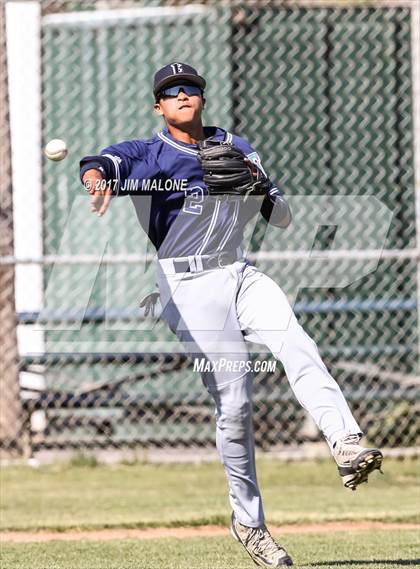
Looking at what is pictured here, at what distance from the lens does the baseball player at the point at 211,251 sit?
5117 millimetres

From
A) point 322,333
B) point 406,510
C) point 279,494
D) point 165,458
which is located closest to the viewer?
point 406,510

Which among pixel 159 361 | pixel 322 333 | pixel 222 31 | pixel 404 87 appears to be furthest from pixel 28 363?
pixel 404 87

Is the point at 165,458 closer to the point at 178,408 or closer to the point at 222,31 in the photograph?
the point at 178,408

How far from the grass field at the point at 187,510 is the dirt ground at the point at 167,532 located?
0.07 metres

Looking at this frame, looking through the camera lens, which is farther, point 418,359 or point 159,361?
point 418,359

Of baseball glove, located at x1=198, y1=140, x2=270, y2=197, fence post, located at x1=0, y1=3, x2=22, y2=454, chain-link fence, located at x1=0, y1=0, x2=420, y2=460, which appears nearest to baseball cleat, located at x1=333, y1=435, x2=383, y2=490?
baseball glove, located at x1=198, y1=140, x2=270, y2=197

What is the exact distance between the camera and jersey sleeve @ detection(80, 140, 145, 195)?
16.5 feet

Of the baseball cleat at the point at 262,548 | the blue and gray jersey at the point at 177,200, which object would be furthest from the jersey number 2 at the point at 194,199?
the baseball cleat at the point at 262,548

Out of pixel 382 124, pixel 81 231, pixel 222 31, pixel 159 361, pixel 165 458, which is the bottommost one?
pixel 165 458

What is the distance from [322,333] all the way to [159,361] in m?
1.39

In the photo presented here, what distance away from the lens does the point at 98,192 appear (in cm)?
488

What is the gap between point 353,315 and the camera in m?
9.81

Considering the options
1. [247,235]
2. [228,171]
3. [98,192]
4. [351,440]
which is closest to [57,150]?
[98,192]

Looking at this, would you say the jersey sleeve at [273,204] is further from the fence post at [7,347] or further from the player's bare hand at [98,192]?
the fence post at [7,347]
